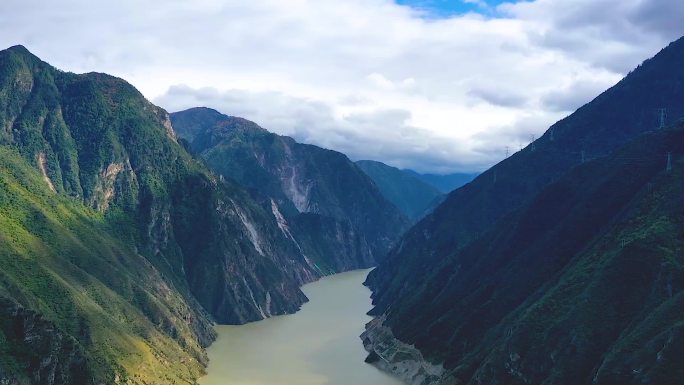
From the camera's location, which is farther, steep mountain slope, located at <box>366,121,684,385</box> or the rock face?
steep mountain slope, located at <box>366,121,684,385</box>

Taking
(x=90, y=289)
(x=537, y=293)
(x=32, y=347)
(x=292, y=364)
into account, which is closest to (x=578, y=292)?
(x=537, y=293)

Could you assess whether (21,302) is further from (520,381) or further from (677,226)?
(677,226)

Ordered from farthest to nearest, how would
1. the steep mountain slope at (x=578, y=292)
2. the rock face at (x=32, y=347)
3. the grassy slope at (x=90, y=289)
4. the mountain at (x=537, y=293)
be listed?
1. the grassy slope at (x=90, y=289)
2. the mountain at (x=537, y=293)
3. the steep mountain slope at (x=578, y=292)
4. the rock face at (x=32, y=347)

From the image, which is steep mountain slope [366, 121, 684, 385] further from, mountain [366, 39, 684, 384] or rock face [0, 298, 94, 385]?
rock face [0, 298, 94, 385]

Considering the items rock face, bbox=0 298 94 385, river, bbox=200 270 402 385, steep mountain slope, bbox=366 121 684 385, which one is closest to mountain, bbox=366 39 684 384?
steep mountain slope, bbox=366 121 684 385

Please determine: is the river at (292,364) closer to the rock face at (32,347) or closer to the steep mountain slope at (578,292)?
the steep mountain slope at (578,292)

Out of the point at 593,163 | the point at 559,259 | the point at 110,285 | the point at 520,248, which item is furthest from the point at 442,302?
the point at 110,285

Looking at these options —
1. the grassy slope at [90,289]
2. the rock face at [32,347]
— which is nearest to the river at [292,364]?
the grassy slope at [90,289]

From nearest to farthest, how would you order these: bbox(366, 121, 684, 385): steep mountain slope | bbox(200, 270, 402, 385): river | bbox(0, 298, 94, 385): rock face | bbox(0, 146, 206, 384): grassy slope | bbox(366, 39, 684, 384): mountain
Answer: bbox(0, 298, 94, 385): rock face, bbox(366, 121, 684, 385): steep mountain slope, bbox(366, 39, 684, 384): mountain, bbox(0, 146, 206, 384): grassy slope, bbox(200, 270, 402, 385): river
